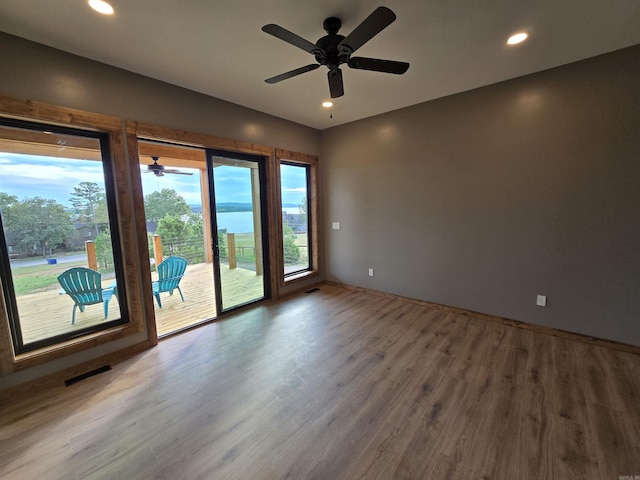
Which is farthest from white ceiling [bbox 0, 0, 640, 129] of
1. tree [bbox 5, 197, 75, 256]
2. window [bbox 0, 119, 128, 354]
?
tree [bbox 5, 197, 75, 256]

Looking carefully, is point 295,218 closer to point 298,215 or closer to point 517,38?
point 298,215

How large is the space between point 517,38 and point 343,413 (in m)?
3.40

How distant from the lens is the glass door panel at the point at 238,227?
3.57 metres

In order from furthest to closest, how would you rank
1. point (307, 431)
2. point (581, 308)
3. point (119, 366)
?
point (581, 308), point (119, 366), point (307, 431)

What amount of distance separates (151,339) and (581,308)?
4.79 meters

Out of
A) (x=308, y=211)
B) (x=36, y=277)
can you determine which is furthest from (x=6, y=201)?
(x=308, y=211)

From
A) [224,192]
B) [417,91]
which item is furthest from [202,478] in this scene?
[417,91]

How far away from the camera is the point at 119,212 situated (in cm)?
261

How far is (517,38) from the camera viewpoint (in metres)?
2.21

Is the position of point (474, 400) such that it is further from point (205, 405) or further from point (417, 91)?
point (417, 91)

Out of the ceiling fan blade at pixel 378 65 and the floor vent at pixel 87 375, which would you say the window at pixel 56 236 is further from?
the ceiling fan blade at pixel 378 65

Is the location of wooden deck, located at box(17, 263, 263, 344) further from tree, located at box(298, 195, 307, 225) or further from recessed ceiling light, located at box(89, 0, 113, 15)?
recessed ceiling light, located at box(89, 0, 113, 15)

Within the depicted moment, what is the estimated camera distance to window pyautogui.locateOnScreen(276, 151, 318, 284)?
4461mm

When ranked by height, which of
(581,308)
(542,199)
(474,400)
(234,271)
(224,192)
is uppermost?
(224,192)
